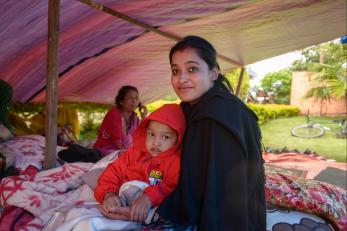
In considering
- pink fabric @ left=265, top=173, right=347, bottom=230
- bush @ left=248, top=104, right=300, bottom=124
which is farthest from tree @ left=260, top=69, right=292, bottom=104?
pink fabric @ left=265, top=173, right=347, bottom=230

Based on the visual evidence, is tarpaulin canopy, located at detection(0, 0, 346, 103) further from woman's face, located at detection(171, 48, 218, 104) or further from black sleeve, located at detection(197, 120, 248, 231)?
black sleeve, located at detection(197, 120, 248, 231)

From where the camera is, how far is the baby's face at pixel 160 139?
1.90 metres

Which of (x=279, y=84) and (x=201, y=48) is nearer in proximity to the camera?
(x=201, y=48)

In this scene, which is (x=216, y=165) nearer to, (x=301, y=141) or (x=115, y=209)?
(x=115, y=209)

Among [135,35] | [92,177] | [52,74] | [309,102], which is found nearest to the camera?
[92,177]

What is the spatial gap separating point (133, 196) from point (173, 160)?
268 millimetres

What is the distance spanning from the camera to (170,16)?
3859 mm

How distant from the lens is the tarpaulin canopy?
139 inches

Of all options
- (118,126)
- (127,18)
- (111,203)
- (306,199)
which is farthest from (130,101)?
(111,203)

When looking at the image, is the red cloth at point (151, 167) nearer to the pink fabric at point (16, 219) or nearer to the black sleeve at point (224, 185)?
the black sleeve at point (224, 185)

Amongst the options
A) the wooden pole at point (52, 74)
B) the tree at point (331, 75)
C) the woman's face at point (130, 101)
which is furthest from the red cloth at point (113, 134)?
the tree at point (331, 75)

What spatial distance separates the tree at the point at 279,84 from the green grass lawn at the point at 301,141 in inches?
213

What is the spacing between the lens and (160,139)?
6.25 ft

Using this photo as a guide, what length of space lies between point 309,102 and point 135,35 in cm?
1372
